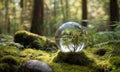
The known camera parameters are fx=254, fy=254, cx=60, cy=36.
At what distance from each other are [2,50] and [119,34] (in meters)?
3.53

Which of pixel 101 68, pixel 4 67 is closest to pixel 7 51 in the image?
pixel 4 67

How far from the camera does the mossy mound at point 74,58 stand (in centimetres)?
699

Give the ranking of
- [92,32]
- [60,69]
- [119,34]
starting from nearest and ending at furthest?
[60,69], [119,34], [92,32]

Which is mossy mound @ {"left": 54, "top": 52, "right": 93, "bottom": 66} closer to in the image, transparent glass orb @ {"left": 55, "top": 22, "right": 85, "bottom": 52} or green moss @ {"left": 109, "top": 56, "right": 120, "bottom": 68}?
transparent glass orb @ {"left": 55, "top": 22, "right": 85, "bottom": 52}

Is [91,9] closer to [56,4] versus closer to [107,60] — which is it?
[56,4]

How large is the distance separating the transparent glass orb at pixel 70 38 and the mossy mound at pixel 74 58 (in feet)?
0.64

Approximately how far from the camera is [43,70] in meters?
6.07

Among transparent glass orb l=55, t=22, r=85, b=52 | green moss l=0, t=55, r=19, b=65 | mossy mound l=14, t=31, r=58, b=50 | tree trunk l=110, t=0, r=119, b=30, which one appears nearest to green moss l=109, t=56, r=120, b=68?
transparent glass orb l=55, t=22, r=85, b=52

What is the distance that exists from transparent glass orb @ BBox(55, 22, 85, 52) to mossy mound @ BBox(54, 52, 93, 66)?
196 mm

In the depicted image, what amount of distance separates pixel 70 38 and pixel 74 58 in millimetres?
636

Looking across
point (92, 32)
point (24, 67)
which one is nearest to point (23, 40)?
point (92, 32)

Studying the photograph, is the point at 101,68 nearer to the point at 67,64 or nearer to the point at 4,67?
the point at 67,64

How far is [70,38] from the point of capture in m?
7.33

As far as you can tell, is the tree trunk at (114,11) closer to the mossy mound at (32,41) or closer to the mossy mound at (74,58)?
the mossy mound at (32,41)
